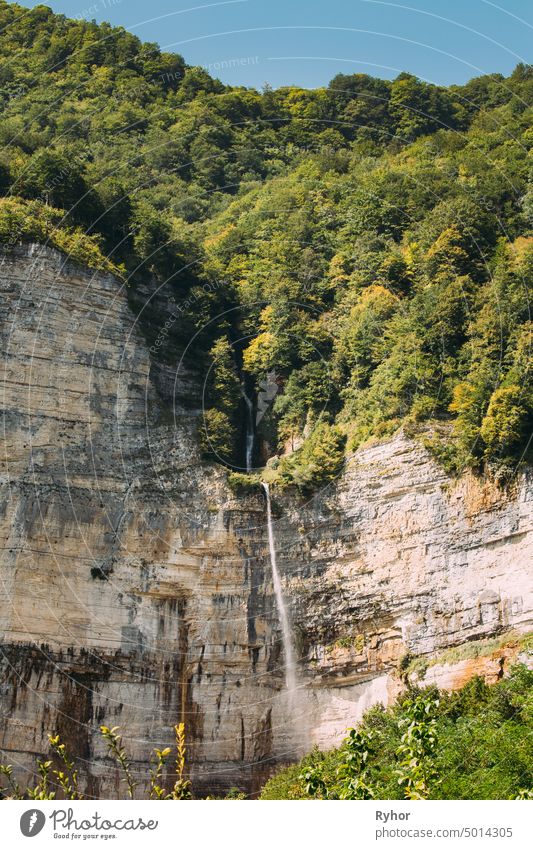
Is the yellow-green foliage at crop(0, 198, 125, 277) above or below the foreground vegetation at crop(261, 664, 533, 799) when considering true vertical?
above

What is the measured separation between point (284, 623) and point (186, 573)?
162 inches

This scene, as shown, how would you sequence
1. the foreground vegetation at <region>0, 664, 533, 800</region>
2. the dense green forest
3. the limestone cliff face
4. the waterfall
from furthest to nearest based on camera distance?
the waterfall < the dense green forest < the limestone cliff face < the foreground vegetation at <region>0, 664, 533, 800</region>

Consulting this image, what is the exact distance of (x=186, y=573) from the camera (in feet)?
190

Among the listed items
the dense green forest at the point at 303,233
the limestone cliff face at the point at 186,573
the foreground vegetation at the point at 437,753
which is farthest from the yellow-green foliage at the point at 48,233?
the foreground vegetation at the point at 437,753

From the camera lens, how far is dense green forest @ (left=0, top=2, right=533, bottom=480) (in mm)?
58688

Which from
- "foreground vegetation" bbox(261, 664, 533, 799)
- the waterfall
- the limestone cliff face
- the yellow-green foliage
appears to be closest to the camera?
"foreground vegetation" bbox(261, 664, 533, 799)

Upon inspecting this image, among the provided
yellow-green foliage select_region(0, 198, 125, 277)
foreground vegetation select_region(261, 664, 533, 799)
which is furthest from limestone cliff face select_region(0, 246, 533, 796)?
foreground vegetation select_region(261, 664, 533, 799)

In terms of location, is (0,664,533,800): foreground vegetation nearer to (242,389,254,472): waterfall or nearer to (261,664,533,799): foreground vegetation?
(261,664,533,799): foreground vegetation

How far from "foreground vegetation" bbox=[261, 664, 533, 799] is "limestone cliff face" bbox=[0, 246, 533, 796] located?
2.19 m

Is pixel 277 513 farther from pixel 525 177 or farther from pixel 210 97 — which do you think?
pixel 210 97

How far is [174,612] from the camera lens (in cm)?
5734

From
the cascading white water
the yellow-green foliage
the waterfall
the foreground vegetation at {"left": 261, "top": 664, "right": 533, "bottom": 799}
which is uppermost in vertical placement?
the yellow-green foliage

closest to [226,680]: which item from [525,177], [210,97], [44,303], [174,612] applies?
[174,612]
